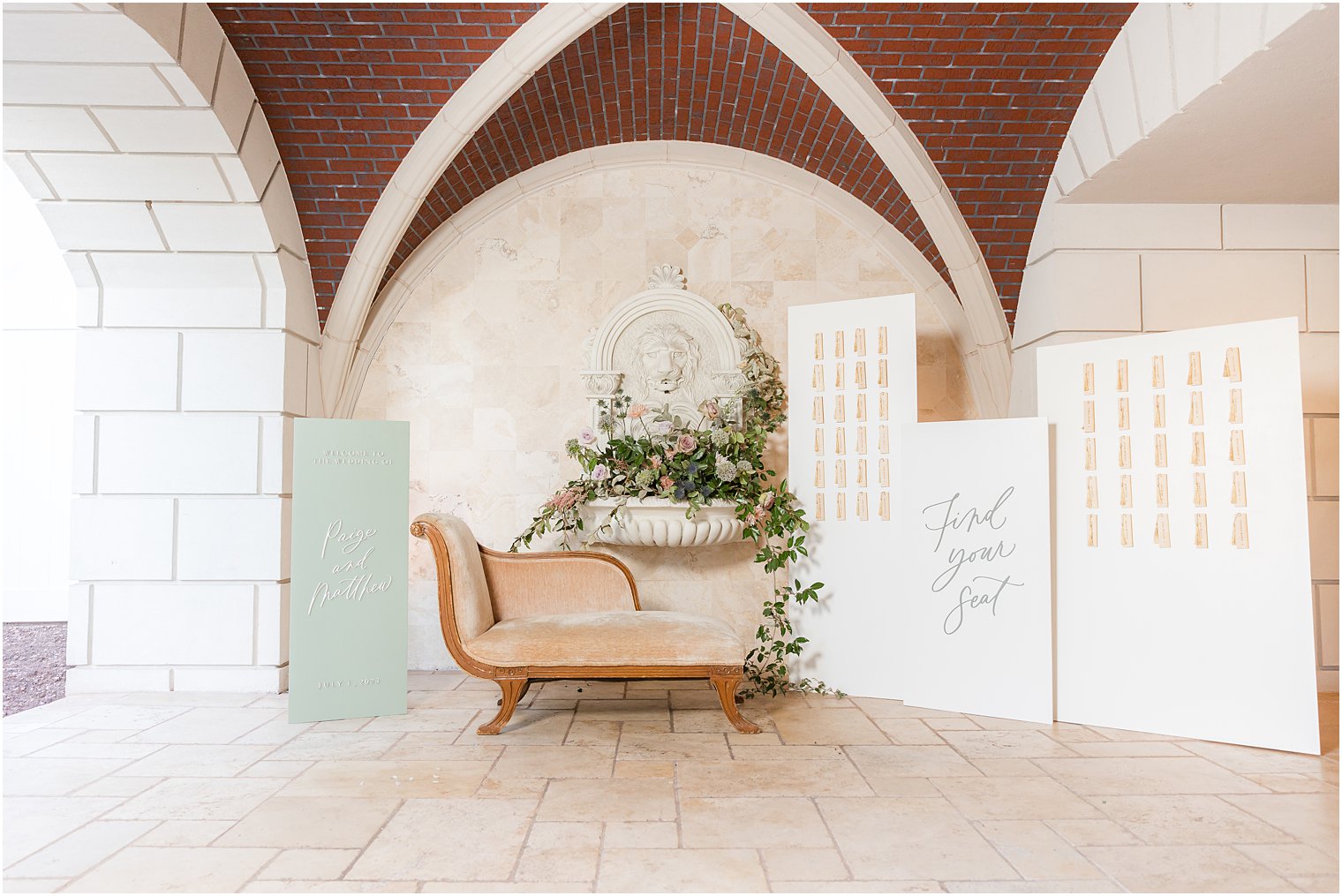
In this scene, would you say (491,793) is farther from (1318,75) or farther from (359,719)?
(1318,75)

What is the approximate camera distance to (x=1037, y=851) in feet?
7.60

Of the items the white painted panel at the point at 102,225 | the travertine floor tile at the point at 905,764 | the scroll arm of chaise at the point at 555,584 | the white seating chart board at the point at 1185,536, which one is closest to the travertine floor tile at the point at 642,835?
the travertine floor tile at the point at 905,764

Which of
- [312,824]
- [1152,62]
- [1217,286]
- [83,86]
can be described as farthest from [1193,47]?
[83,86]

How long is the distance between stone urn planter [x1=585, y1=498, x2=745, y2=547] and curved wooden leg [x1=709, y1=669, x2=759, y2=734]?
1073mm

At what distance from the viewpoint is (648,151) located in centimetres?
521

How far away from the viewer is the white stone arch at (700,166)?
5160 mm

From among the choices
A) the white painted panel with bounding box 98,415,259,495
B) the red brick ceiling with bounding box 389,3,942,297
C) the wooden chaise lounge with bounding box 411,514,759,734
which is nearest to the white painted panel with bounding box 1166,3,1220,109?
the red brick ceiling with bounding box 389,3,942,297

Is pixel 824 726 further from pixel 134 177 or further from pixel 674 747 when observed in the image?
pixel 134 177

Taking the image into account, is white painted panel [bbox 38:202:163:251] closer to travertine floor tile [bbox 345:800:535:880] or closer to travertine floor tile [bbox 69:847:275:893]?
travertine floor tile [bbox 69:847:275:893]

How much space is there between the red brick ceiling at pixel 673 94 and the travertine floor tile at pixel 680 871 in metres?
3.66

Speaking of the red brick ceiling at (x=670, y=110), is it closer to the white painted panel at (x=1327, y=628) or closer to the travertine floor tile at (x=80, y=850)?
the white painted panel at (x=1327, y=628)

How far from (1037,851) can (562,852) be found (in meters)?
1.32

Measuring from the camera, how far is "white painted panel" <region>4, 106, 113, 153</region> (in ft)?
11.9

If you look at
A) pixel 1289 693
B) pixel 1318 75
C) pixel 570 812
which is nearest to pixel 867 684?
pixel 1289 693
